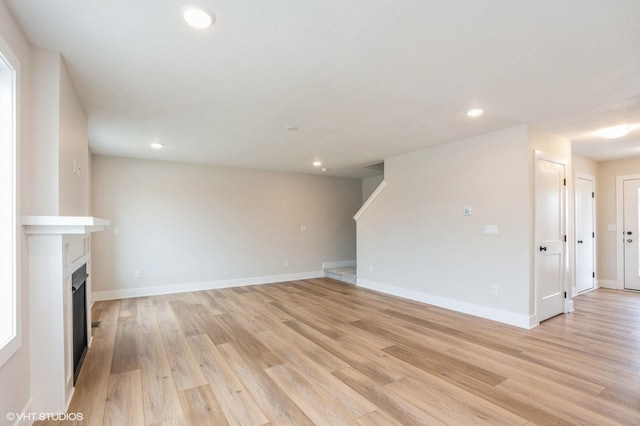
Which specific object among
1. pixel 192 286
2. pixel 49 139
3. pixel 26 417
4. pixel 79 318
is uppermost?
pixel 49 139

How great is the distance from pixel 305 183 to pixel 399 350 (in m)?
4.93

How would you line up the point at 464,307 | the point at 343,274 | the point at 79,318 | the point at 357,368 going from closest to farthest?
1. the point at 357,368
2. the point at 79,318
3. the point at 464,307
4. the point at 343,274

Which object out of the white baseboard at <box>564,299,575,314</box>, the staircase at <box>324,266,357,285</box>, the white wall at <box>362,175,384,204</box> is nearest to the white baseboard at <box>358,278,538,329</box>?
the staircase at <box>324,266,357,285</box>

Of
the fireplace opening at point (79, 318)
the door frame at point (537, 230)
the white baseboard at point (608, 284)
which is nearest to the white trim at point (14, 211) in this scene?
the fireplace opening at point (79, 318)

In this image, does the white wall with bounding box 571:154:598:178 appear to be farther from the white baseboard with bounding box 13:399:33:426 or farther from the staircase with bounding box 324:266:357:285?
the white baseboard with bounding box 13:399:33:426

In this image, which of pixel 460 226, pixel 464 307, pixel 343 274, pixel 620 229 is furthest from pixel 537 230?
pixel 343 274

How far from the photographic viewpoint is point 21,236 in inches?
73.2

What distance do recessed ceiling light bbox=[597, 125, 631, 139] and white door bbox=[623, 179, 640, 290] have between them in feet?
7.81

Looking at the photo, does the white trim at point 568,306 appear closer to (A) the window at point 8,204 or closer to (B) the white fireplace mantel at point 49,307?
(B) the white fireplace mantel at point 49,307

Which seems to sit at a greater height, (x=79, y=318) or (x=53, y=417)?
(x=79, y=318)

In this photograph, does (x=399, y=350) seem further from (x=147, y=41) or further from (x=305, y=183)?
(x=305, y=183)

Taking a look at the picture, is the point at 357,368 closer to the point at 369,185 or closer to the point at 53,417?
the point at 53,417

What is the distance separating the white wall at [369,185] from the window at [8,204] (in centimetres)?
695

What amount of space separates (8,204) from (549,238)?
5.40 m
